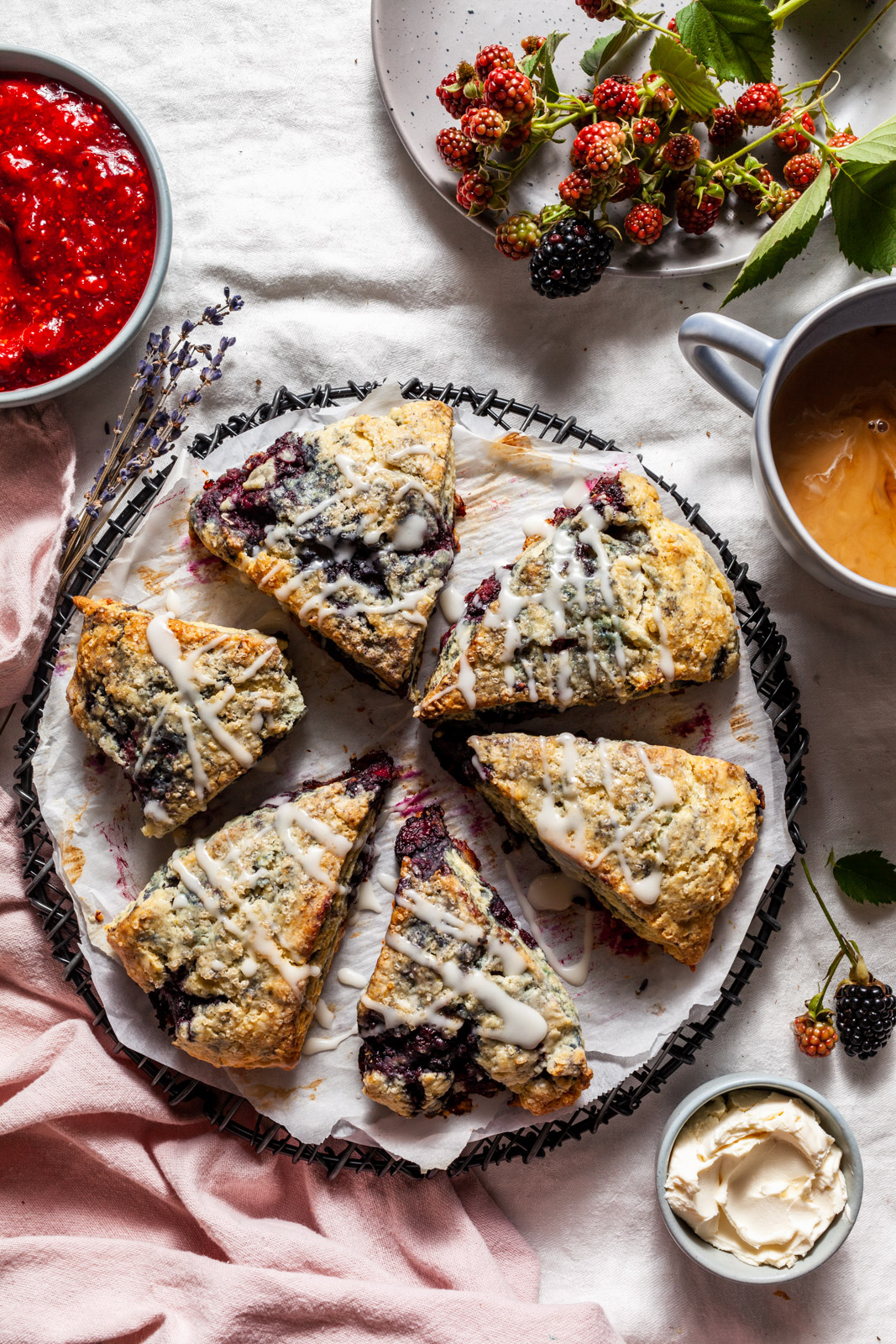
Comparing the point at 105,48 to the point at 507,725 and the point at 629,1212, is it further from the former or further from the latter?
the point at 629,1212

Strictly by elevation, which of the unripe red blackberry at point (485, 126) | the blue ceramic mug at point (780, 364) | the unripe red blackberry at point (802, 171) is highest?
the unripe red blackberry at point (485, 126)

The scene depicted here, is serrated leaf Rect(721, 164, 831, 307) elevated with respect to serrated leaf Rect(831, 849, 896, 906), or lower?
elevated

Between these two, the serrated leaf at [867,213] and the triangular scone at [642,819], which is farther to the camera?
the triangular scone at [642,819]

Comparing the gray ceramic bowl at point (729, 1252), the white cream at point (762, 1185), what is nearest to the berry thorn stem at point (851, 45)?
the gray ceramic bowl at point (729, 1252)

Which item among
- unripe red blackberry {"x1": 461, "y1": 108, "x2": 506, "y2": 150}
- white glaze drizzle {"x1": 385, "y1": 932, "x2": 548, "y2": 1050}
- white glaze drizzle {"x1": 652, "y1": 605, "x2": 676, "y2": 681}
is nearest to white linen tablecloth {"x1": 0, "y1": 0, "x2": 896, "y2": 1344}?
unripe red blackberry {"x1": 461, "y1": 108, "x2": 506, "y2": 150}

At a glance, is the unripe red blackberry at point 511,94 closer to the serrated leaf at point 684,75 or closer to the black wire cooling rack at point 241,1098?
the serrated leaf at point 684,75

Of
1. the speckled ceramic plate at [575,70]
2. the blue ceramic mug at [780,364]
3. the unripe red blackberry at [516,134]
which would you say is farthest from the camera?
the speckled ceramic plate at [575,70]

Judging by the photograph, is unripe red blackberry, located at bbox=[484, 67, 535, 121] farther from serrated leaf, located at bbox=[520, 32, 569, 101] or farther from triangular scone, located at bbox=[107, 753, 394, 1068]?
triangular scone, located at bbox=[107, 753, 394, 1068]
